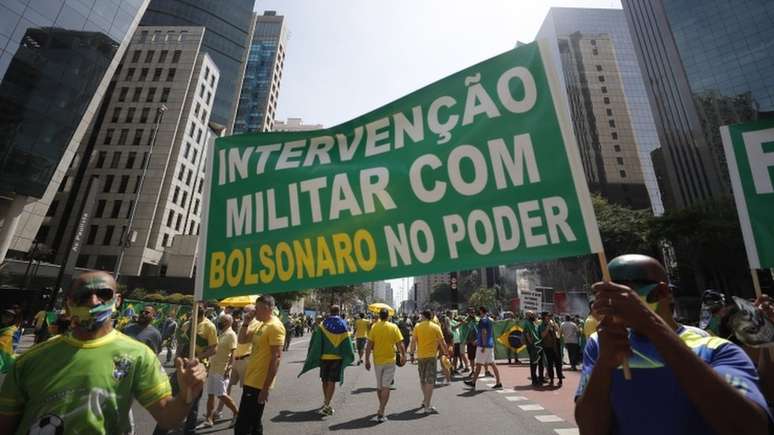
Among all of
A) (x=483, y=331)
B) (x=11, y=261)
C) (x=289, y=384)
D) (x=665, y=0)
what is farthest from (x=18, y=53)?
(x=665, y=0)

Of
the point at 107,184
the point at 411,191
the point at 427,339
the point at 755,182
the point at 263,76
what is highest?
the point at 263,76

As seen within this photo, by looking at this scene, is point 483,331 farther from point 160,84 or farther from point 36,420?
point 160,84

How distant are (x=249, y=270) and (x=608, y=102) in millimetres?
89522

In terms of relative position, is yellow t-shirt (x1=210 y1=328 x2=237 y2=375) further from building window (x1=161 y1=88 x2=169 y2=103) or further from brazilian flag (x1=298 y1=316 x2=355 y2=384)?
building window (x1=161 y1=88 x2=169 y2=103)

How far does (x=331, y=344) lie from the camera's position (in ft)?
26.4

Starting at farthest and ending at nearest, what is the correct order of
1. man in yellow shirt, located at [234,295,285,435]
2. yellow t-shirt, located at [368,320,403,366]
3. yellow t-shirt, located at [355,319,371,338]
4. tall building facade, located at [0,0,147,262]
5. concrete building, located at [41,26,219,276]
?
1. concrete building, located at [41,26,219,276]
2. tall building facade, located at [0,0,147,262]
3. yellow t-shirt, located at [355,319,371,338]
4. yellow t-shirt, located at [368,320,403,366]
5. man in yellow shirt, located at [234,295,285,435]

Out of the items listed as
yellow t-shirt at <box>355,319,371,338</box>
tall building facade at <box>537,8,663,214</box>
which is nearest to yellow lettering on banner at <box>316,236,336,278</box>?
yellow t-shirt at <box>355,319,371,338</box>

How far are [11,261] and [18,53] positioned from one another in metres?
17.8

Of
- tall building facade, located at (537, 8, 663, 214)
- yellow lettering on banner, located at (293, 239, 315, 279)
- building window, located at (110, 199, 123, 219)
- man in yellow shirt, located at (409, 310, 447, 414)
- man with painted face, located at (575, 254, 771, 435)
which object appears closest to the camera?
man with painted face, located at (575, 254, 771, 435)

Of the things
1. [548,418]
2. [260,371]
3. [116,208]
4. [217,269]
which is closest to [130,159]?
[116,208]

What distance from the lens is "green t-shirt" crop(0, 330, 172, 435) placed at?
2.13 meters

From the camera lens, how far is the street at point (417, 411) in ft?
21.8

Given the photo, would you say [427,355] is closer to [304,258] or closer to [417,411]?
[417,411]

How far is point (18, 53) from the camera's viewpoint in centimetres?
2903
